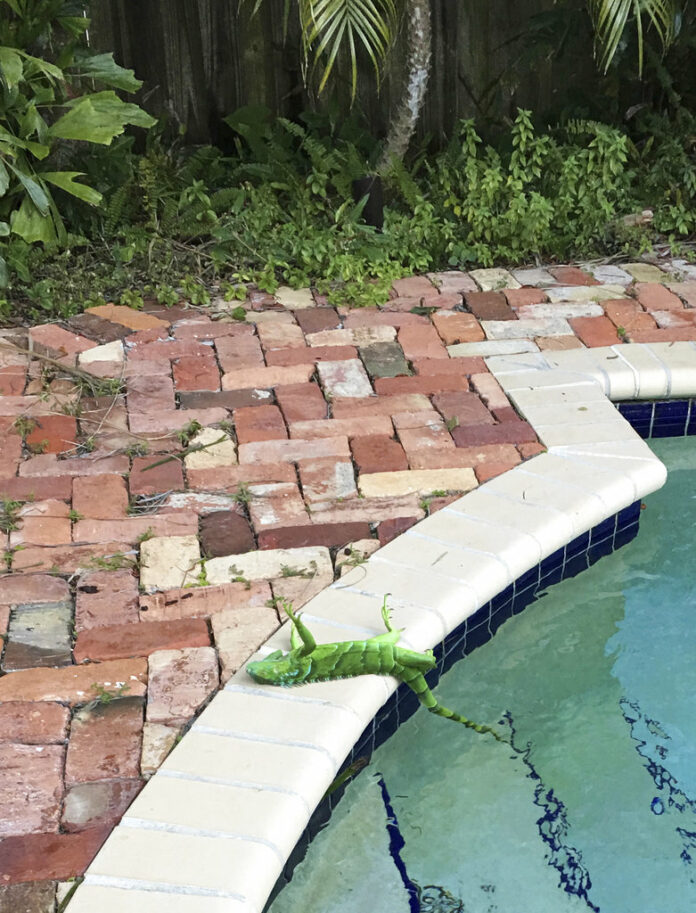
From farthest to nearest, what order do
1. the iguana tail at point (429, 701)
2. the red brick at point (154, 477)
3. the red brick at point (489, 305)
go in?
the red brick at point (489, 305), the red brick at point (154, 477), the iguana tail at point (429, 701)

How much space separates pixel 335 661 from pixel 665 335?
2.26 meters

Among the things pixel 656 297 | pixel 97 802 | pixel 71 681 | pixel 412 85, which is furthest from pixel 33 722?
pixel 412 85

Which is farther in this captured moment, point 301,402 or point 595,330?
point 595,330

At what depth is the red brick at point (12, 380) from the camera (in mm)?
3746

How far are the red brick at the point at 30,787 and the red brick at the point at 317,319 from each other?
2.24 metres

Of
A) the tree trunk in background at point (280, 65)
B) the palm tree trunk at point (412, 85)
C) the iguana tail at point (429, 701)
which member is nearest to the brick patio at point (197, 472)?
the iguana tail at point (429, 701)

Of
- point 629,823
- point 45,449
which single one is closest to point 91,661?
point 45,449

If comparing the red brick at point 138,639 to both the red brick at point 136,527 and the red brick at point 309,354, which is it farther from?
the red brick at point 309,354

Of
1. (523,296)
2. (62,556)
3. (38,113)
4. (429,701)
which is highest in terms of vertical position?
(38,113)

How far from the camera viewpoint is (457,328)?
13.7ft

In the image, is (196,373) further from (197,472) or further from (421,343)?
(421,343)

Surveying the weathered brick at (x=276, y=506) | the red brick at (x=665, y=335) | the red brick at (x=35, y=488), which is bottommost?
the red brick at (x=35, y=488)

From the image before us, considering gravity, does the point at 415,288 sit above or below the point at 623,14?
below

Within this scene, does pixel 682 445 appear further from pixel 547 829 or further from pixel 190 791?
pixel 190 791
